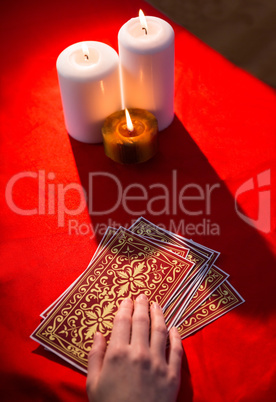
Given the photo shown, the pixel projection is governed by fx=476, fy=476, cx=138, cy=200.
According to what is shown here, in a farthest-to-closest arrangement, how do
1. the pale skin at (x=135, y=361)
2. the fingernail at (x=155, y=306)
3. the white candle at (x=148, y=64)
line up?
the white candle at (x=148, y=64)
the fingernail at (x=155, y=306)
the pale skin at (x=135, y=361)

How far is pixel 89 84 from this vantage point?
3.06ft

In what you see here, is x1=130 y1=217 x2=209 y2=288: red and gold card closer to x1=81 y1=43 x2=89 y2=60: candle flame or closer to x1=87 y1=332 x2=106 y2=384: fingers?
x1=87 y1=332 x2=106 y2=384: fingers

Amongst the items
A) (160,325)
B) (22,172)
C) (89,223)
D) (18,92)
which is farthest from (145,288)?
(18,92)

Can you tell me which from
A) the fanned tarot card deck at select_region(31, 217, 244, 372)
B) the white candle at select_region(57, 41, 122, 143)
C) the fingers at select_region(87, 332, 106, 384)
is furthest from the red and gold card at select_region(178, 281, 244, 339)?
the white candle at select_region(57, 41, 122, 143)

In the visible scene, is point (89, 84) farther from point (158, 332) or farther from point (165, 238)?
point (158, 332)

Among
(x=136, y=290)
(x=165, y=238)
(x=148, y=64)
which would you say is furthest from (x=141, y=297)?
(x=148, y=64)

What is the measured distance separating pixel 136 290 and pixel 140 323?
0.07 m

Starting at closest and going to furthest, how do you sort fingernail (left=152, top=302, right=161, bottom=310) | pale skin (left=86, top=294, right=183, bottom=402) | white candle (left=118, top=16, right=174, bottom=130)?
1. pale skin (left=86, top=294, right=183, bottom=402)
2. fingernail (left=152, top=302, right=161, bottom=310)
3. white candle (left=118, top=16, right=174, bottom=130)

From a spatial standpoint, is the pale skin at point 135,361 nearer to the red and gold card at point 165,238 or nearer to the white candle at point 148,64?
the red and gold card at point 165,238

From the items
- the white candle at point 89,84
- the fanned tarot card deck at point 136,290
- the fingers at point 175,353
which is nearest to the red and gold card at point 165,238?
the fanned tarot card deck at point 136,290

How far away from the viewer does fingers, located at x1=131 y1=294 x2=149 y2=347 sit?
0.73 meters

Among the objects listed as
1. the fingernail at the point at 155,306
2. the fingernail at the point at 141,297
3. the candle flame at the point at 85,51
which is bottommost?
the fingernail at the point at 155,306

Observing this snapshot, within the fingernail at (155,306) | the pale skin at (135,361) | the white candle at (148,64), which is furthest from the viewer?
the white candle at (148,64)

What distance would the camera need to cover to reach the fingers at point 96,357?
705 mm
